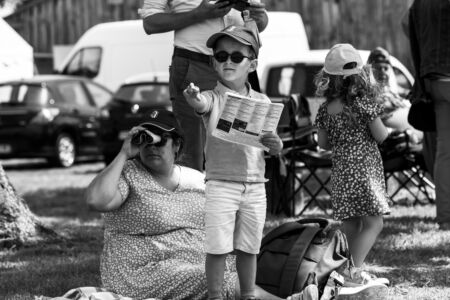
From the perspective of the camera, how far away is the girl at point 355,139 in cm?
582

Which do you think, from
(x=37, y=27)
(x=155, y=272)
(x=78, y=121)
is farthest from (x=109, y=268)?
(x=37, y=27)

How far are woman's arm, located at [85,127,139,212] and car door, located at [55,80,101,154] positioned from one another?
1255cm

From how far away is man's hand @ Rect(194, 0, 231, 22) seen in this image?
5.57m

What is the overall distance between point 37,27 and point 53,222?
2288cm

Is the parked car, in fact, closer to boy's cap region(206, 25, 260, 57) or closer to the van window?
the van window

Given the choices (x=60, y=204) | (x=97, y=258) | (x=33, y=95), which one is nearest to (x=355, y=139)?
(x=97, y=258)

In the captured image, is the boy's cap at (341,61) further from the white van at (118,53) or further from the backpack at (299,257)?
the white van at (118,53)

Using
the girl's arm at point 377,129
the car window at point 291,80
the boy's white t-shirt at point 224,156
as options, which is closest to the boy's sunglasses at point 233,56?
the boy's white t-shirt at point 224,156

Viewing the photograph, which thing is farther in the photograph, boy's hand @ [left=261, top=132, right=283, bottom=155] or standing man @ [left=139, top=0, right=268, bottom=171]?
standing man @ [left=139, top=0, right=268, bottom=171]

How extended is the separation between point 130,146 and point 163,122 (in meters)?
0.22

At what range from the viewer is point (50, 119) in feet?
56.6

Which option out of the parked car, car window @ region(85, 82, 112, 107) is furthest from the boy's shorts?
car window @ region(85, 82, 112, 107)

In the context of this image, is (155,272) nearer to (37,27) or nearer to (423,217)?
(423,217)

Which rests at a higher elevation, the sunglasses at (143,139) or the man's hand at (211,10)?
the man's hand at (211,10)
